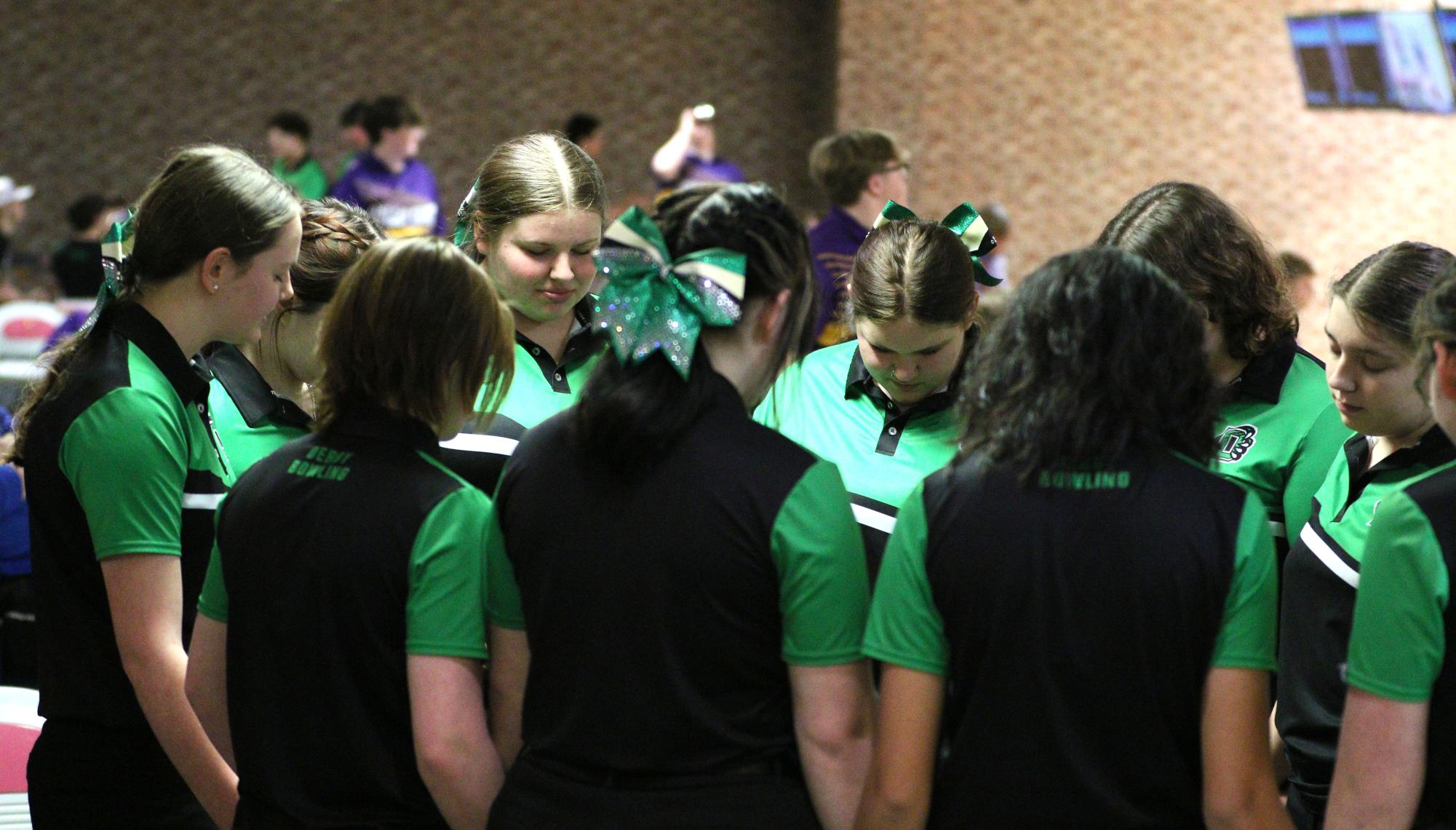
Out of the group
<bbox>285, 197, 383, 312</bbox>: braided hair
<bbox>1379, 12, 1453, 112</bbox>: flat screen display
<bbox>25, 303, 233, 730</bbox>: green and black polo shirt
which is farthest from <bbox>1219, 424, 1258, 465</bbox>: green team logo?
<bbox>1379, 12, 1453, 112</bbox>: flat screen display

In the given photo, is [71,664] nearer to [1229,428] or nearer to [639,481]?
[639,481]

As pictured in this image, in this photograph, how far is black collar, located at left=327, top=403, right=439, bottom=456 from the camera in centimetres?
155

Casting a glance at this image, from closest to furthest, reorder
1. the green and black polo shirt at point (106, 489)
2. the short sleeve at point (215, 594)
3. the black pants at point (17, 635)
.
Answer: the short sleeve at point (215, 594) → the green and black polo shirt at point (106, 489) → the black pants at point (17, 635)

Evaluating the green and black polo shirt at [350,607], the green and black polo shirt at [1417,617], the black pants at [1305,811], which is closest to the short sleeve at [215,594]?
the green and black polo shirt at [350,607]

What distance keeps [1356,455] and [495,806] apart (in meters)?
1.22

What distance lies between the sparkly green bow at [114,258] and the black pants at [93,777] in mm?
520

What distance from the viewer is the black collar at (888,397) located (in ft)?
7.71

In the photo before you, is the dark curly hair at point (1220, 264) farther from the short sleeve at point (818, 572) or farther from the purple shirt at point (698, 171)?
the purple shirt at point (698, 171)

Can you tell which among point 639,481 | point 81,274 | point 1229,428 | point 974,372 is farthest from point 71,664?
point 81,274

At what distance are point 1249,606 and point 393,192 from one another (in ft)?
21.4

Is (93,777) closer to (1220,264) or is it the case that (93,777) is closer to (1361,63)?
(1220,264)

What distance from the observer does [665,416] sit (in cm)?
142

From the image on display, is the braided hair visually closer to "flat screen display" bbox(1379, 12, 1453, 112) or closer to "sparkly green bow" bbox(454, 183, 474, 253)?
"sparkly green bow" bbox(454, 183, 474, 253)

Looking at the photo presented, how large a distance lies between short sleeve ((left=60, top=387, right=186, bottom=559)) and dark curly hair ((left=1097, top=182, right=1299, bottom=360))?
4.38 feet
